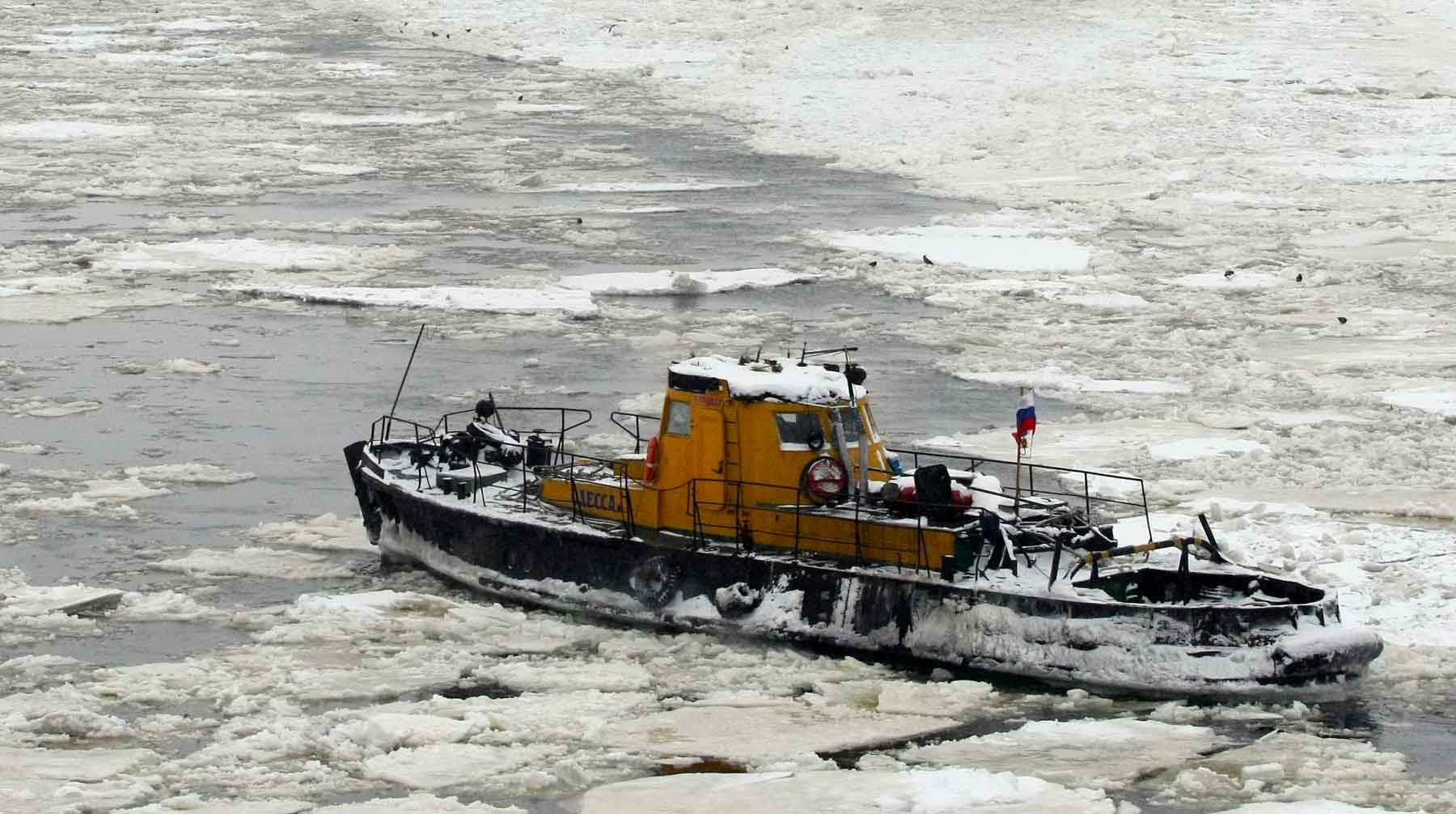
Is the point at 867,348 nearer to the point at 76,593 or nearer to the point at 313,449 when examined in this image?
the point at 313,449

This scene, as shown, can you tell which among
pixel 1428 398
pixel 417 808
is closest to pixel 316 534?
pixel 417 808

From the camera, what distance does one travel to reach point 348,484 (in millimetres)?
20859

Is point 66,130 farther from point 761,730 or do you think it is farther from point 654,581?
point 761,730

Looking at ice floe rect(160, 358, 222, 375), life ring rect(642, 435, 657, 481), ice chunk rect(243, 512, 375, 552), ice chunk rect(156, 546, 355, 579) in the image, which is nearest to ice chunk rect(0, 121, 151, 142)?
ice floe rect(160, 358, 222, 375)

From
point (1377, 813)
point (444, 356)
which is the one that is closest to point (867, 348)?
point (444, 356)

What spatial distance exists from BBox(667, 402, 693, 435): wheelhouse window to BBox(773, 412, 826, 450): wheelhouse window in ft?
2.38

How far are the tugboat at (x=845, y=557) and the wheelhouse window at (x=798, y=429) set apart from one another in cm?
1

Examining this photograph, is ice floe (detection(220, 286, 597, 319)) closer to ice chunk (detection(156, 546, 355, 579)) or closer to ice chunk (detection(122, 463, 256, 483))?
ice chunk (detection(122, 463, 256, 483))

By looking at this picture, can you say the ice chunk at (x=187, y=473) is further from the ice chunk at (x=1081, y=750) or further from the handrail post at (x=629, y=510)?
the ice chunk at (x=1081, y=750)

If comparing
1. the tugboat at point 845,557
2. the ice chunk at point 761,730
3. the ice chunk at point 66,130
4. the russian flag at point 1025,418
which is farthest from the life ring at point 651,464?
the ice chunk at point 66,130

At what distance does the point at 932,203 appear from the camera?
124 feet

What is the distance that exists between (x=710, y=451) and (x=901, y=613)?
7.12 ft

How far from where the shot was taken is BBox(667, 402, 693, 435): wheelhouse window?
16.4 metres

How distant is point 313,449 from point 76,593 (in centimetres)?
539
